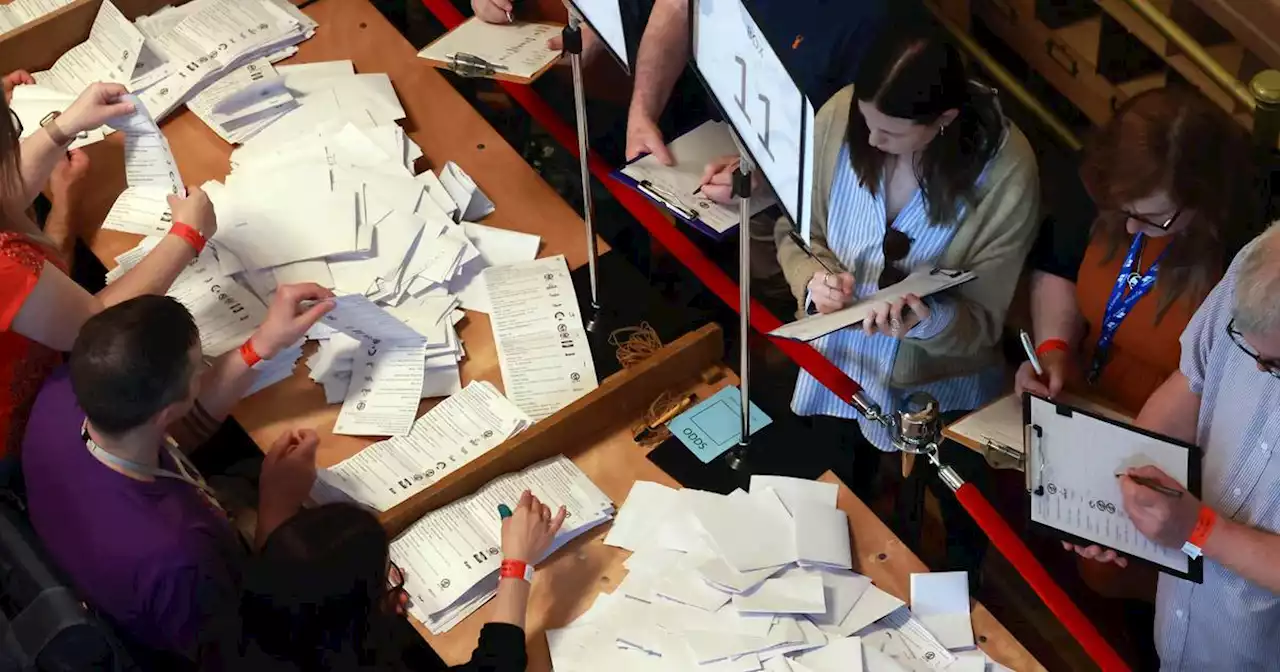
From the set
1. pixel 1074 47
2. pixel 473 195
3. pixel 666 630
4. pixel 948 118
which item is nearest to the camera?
pixel 666 630

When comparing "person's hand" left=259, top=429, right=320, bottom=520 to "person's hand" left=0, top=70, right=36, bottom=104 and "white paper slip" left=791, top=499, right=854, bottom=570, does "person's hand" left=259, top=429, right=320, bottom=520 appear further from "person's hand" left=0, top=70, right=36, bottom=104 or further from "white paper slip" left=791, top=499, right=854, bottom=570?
"person's hand" left=0, top=70, right=36, bottom=104

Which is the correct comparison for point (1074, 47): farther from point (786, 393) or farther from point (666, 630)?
point (666, 630)

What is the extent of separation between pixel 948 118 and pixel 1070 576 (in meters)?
1.16

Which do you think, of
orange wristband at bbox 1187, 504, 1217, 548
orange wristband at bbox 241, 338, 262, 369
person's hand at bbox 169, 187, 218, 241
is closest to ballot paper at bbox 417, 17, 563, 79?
person's hand at bbox 169, 187, 218, 241

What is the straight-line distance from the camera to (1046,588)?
6.74 feet

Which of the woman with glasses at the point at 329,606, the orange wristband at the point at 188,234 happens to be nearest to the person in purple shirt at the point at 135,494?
the woman with glasses at the point at 329,606

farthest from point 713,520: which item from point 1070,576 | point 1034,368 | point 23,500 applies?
point 23,500

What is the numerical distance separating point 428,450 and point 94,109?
3.57 ft

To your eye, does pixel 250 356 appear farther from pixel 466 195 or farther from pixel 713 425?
pixel 713 425

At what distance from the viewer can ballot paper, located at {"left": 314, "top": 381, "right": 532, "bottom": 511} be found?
7.77ft

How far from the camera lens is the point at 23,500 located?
235cm

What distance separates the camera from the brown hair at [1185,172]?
2166 millimetres

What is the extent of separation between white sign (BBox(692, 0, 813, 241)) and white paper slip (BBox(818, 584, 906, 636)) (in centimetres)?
71

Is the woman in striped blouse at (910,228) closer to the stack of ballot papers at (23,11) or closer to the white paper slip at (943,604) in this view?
the white paper slip at (943,604)
